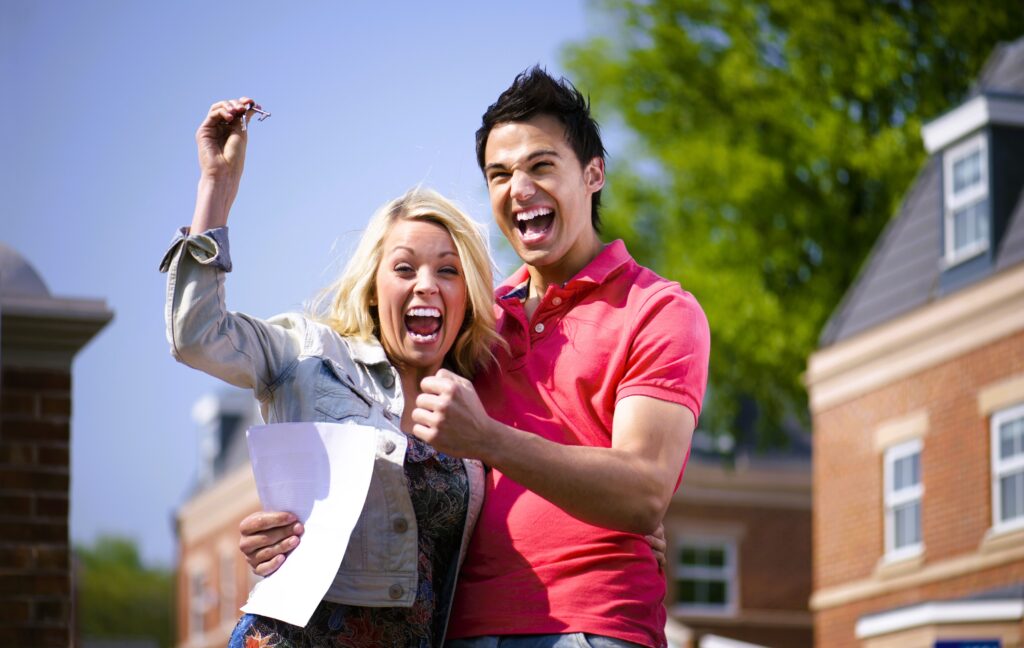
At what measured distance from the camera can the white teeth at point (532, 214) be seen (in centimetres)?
468

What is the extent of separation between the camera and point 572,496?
405 cm

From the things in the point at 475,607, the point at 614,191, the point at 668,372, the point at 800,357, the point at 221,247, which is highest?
the point at 614,191

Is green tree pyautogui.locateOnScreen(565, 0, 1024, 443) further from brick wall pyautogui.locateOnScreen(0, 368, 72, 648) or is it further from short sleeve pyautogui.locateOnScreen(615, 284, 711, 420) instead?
short sleeve pyautogui.locateOnScreen(615, 284, 711, 420)

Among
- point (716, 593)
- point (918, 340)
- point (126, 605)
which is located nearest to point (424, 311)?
point (918, 340)

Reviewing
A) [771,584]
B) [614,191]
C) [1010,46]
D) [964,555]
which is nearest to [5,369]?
[964,555]

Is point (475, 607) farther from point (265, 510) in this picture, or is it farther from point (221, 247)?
point (221, 247)

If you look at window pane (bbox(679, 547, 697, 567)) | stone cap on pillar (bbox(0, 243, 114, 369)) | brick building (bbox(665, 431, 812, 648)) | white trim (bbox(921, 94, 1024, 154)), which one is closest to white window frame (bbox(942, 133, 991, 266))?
white trim (bbox(921, 94, 1024, 154))

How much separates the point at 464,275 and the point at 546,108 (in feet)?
1.61

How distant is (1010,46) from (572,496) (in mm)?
20695

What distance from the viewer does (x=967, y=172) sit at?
21859mm

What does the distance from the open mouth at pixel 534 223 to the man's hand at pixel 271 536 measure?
0.99 meters

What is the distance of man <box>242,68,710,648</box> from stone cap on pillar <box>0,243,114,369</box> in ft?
9.69

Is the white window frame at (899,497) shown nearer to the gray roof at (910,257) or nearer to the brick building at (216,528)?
the gray roof at (910,257)

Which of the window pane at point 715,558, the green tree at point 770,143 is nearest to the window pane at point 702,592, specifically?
the window pane at point 715,558
